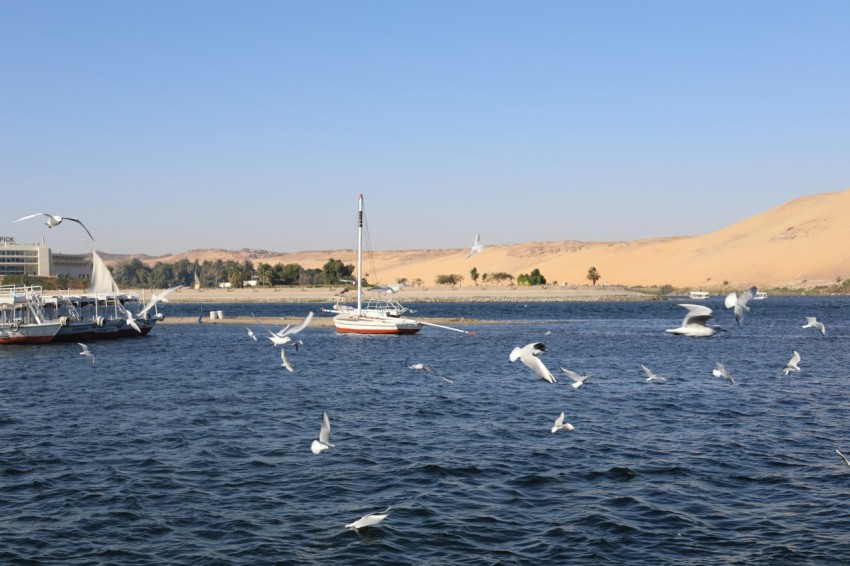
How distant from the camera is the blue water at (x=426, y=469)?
1650cm

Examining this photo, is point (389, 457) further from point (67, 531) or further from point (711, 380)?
point (711, 380)

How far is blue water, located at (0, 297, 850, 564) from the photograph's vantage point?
54.1 ft

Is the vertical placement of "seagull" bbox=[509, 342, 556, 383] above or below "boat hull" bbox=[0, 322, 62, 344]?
above

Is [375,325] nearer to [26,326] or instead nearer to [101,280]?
[26,326]

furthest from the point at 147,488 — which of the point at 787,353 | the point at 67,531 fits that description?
the point at 787,353

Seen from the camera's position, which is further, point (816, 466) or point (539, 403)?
point (539, 403)

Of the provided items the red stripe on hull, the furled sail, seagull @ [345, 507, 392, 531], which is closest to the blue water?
seagull @ [345, 507, 392, 531]

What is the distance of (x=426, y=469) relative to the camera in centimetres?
2208

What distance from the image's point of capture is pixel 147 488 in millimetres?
20438

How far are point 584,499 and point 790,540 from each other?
4442mm

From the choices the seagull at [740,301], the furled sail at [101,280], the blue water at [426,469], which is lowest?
the blue water at [426,469]

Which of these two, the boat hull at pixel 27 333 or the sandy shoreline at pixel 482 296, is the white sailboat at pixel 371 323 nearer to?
the boat hull at pixel 27 333

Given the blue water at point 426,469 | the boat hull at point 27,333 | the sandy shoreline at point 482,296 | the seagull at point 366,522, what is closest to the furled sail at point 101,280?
the boat hull at point 27,333

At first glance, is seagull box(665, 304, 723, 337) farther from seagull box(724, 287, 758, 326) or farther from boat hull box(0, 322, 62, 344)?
boat hull box(0, 322, 62, 344)
